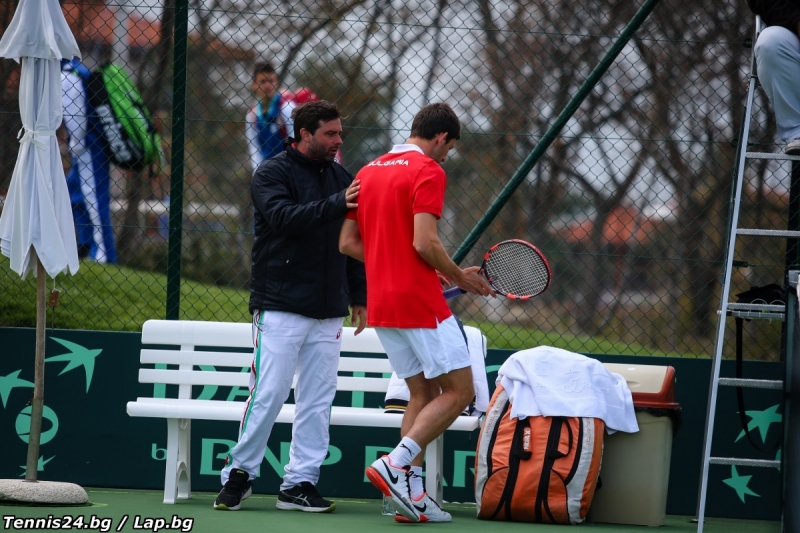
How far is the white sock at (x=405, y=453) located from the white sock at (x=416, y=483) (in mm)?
148

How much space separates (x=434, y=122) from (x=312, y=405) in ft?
4.81

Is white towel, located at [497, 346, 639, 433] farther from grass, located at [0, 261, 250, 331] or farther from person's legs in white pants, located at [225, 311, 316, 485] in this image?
grass, located at [0, 261, 250, 331]

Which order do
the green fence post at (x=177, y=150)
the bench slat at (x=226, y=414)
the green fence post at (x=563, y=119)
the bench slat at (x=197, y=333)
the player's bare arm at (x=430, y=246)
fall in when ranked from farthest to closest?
the green fence post at (x=177, y=150) → the green fence post at (x=563, y=119) → the bench slat at (x=197, y=333) → the bench slat at (x=226, y=414) → the player's bare arm at (x=430, y=246)

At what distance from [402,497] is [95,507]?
4.90 ft

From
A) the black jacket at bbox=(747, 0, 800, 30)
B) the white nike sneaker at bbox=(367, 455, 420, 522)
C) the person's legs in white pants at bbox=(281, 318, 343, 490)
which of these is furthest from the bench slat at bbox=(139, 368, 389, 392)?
the black jacket at bbox=(747, 0, 800, 30)

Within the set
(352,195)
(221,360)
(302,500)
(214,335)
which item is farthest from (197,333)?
(352,195)

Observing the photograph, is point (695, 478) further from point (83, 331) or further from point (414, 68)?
point (83, 331)

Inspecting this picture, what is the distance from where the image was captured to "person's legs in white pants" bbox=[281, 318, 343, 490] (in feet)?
17.3

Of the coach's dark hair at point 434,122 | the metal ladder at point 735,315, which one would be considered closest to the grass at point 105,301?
the coach's dark hair at point 434,122

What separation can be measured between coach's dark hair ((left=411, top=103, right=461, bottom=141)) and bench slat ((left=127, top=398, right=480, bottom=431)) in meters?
1.39

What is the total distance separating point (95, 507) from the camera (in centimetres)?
516

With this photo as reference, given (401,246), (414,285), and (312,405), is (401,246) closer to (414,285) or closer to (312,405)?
(414,285)

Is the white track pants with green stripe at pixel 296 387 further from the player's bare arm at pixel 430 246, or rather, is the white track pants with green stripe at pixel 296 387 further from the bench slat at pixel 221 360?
the player's bare arm at pixel 430 246

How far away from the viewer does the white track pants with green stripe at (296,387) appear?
5.14m
